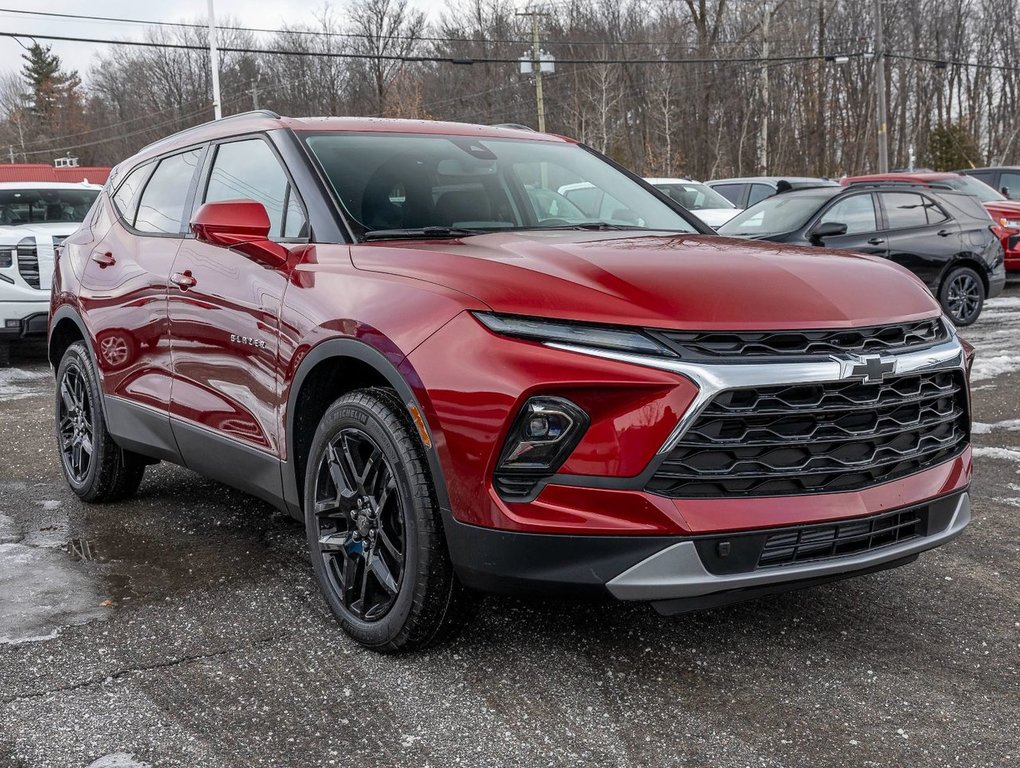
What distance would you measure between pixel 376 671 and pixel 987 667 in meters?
1.79

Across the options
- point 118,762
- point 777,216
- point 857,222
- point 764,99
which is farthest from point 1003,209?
point 764,99

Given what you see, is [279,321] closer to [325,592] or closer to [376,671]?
[325,592]

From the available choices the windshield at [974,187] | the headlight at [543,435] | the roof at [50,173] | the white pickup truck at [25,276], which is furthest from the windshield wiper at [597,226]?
the roof at [50,173]

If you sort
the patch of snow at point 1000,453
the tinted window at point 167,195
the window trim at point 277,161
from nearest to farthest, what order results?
the window trim at point 277,161
the tinted window at point 167,195
the patch of snow at point 1000,453

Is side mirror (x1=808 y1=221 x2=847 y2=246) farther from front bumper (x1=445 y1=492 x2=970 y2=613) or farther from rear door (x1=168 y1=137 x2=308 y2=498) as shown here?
front bumper (x1=445 y1=492 x2=970 y2=613)

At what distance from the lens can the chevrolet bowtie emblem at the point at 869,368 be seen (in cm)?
284

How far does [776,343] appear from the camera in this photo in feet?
9.25

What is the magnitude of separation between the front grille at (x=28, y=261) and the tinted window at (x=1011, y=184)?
51.3 ft

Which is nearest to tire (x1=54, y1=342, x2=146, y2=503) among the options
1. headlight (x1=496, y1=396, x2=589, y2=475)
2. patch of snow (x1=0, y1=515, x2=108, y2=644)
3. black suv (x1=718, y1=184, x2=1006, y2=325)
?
patch of snow (x1=0, y1=515, x2=108, y2=644)

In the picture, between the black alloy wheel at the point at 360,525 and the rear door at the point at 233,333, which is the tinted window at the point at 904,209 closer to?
the rear door at the point at 233,333

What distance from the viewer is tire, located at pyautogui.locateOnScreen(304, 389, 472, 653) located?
9.98ft

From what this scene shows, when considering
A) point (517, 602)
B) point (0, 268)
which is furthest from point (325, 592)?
point (0, 268)

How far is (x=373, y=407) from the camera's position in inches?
125

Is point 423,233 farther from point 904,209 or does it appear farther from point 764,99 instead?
point 764,99
